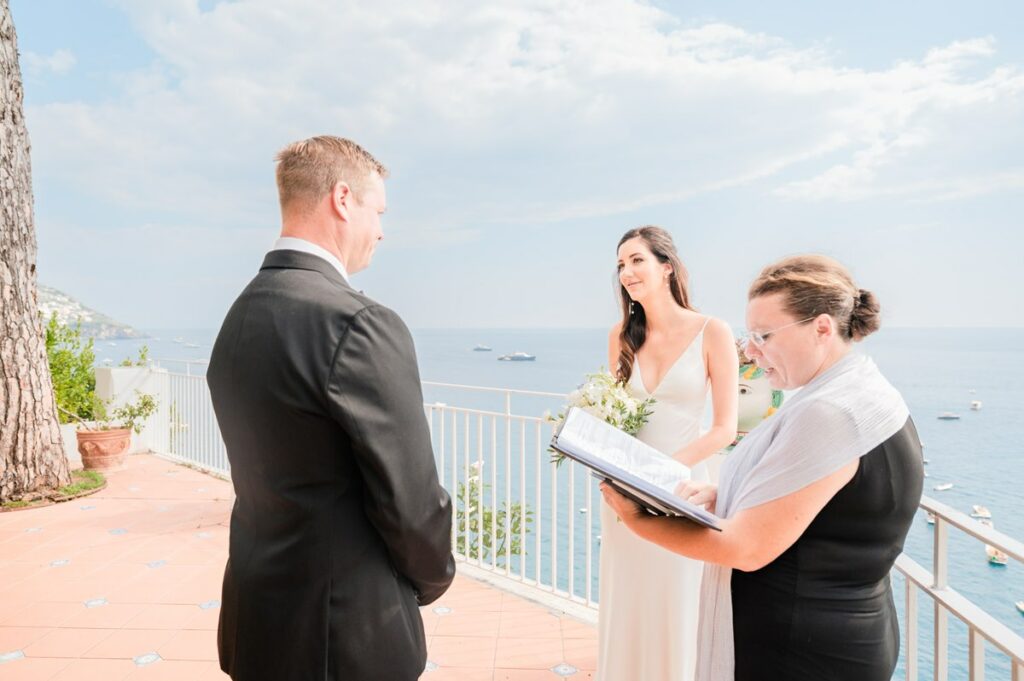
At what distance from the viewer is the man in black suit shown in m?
1.04

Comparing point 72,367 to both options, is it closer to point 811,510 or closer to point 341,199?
point 341,199

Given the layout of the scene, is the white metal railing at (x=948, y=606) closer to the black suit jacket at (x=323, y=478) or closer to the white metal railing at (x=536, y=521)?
the white metal railing at (x=536, y=521)

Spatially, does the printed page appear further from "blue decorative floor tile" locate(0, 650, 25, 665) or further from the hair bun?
"blue decorative floor tile" locate(0, 650, 25, 665)

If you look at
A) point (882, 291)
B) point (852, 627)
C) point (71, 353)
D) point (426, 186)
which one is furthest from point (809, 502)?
point (426, 186)

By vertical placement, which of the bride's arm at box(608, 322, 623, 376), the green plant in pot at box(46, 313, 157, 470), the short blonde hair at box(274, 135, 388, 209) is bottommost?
the green plant in pot at box(46, 313, 157, 470)

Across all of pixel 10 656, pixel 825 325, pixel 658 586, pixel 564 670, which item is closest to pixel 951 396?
pixel 564 670

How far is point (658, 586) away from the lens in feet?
6.98

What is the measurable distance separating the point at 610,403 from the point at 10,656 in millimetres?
3138

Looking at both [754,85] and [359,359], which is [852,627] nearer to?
[359,359]

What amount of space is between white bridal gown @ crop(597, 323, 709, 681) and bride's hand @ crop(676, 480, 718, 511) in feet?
2.54

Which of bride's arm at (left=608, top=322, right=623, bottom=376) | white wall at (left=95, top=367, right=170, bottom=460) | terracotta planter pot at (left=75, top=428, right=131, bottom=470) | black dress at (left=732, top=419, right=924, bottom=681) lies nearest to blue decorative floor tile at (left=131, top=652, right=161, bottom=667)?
bride's arm at (left=608, top=322, right=623, bottom=376)

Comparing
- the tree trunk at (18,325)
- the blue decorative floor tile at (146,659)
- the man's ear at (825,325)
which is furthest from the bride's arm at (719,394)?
the tree trunk at (18,325)

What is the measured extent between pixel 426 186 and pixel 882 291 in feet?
190

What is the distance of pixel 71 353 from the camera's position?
7855mm
